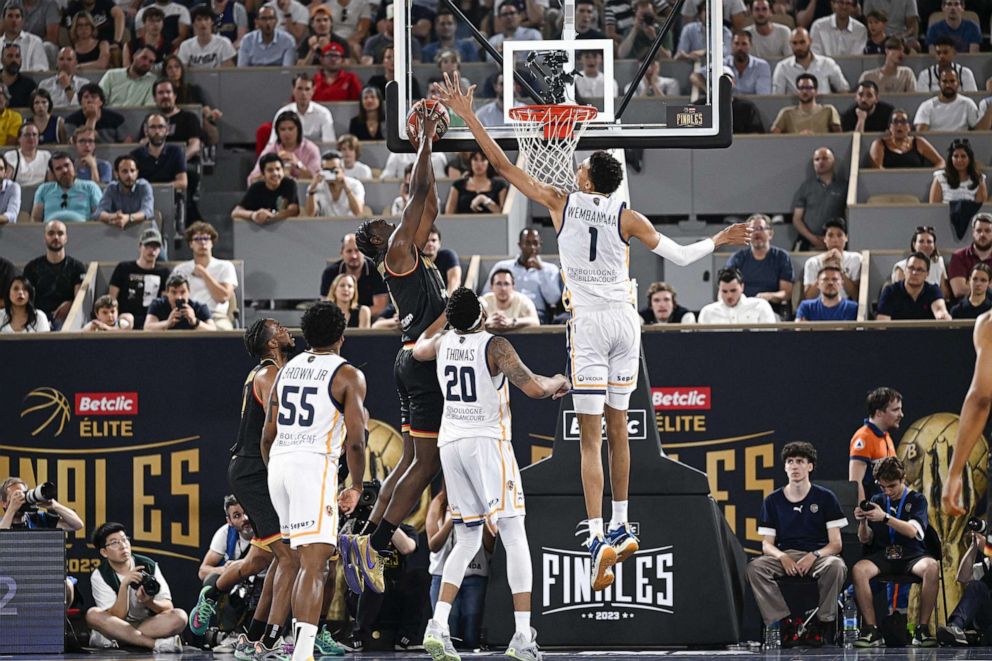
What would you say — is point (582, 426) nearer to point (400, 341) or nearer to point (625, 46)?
point (400, 341)

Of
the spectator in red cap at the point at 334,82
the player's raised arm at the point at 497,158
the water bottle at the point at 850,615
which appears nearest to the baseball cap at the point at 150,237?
the spectator in red cap at the point at 334,82

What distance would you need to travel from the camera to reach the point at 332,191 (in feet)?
49.4

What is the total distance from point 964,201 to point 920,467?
350cm

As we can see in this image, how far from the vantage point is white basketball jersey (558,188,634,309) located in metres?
9.12

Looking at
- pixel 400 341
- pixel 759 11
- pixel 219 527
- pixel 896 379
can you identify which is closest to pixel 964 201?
pixel 896 379

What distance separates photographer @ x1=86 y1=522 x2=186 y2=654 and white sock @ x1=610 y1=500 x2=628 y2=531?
13.8ft

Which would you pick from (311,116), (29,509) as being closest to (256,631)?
(29,509)

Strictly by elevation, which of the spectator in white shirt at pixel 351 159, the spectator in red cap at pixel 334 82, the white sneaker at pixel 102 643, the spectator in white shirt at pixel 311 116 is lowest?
the white sneaker at pixel 102 643

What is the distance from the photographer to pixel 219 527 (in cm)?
1276

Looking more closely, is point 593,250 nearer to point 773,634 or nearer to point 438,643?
point 438,643

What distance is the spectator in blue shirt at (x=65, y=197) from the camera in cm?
1559

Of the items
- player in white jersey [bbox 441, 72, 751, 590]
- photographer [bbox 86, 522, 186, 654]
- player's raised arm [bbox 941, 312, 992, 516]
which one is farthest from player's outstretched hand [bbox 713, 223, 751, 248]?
photographer [bbox 86, 522, 186, 654]

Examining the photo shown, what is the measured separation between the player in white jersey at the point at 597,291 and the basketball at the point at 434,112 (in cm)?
14

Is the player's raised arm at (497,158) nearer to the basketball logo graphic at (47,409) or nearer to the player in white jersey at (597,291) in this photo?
the player in white jersey at (597,291)
